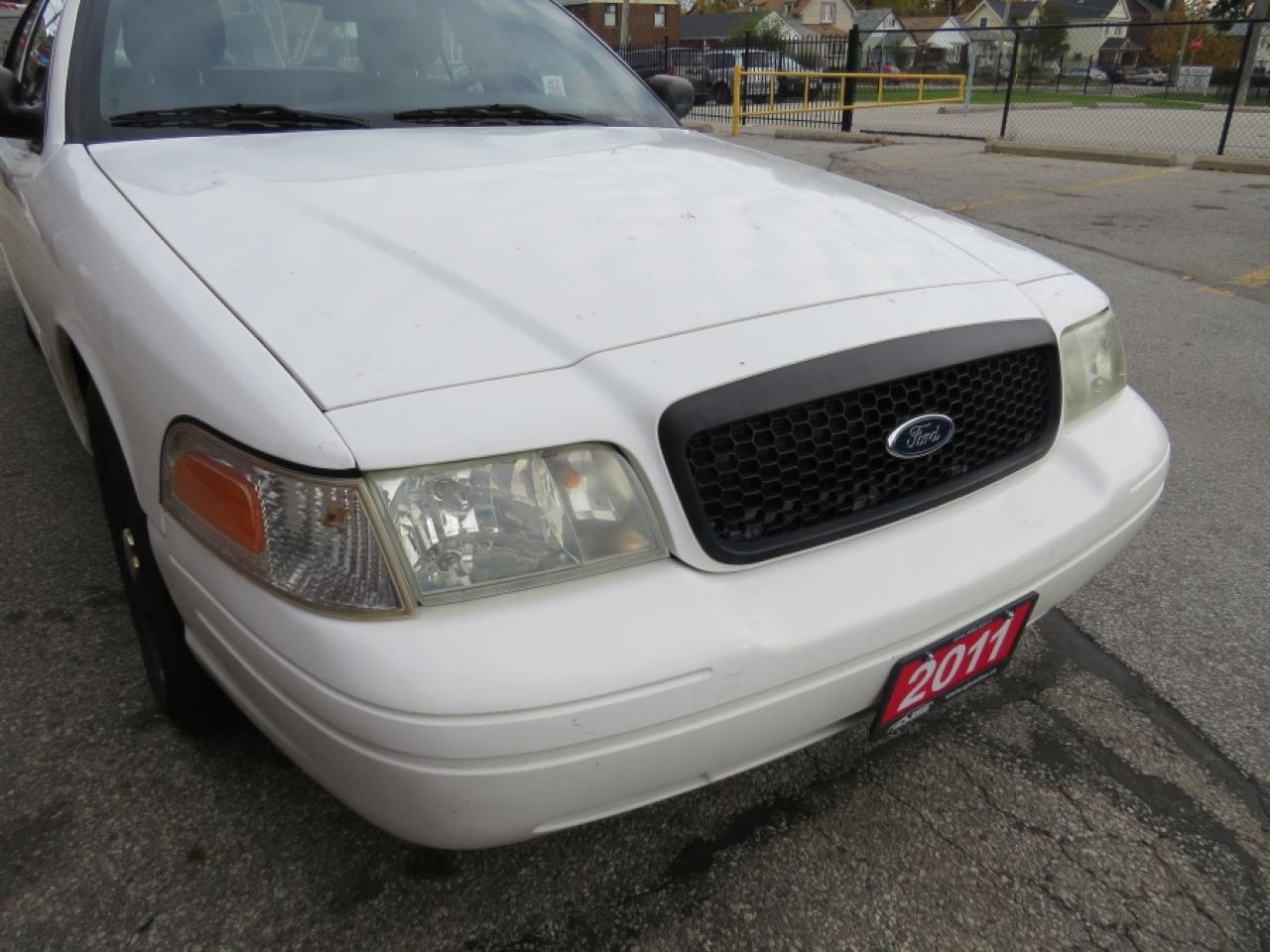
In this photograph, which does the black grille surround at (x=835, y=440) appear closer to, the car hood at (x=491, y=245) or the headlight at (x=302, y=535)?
the car hood at (x=491, y=245)

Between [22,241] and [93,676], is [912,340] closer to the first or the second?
[93,676]

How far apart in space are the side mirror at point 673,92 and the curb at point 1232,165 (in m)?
10.2

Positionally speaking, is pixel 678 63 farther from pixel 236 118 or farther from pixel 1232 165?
pixel 236 118

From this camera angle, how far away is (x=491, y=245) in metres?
1.63

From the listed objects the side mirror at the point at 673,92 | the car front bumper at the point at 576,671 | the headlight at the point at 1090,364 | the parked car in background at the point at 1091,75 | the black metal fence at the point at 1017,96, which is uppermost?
the side mirror at the point at 673,92

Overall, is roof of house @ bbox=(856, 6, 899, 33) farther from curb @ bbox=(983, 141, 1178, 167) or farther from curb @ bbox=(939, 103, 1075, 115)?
curb @ bbox=(983, 141, 1178, 167)

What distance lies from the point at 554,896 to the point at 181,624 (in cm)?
83

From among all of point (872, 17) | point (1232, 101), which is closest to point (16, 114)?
point (1232, 101)

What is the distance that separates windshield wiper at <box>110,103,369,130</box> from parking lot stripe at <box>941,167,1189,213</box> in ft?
22.5

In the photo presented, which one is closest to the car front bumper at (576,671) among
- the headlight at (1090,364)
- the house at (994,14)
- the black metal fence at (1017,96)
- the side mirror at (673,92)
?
the headlight at (1090,364)

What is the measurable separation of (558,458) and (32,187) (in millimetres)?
1814

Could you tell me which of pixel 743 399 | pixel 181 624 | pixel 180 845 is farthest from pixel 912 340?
pixel 180 845

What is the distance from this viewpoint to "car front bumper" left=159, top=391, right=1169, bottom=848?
116 centimetres

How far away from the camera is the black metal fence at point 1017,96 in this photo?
14.3 meters
